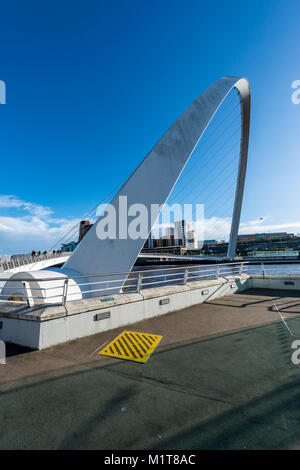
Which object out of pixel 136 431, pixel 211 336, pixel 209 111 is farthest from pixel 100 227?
pixel 209 111

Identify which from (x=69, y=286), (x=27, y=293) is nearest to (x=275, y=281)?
(x=69, y=286)

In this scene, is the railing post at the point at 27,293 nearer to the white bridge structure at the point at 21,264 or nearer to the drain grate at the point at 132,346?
the drain grate at the point at 132,346

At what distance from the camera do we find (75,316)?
15.8ft

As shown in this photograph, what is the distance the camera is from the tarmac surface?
7.04ft

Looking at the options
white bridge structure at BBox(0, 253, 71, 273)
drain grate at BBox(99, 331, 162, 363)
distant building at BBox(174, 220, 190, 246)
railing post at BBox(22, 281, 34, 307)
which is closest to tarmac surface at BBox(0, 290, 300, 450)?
drain grate at BBox(99, 331, 162, 363)

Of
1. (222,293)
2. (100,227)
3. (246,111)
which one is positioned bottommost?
(222,293)

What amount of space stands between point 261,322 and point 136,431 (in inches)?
186

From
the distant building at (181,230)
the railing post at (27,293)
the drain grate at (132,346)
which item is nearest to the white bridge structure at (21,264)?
the railing post at (27,293)

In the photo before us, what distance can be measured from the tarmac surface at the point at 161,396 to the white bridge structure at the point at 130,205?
4.05 meters

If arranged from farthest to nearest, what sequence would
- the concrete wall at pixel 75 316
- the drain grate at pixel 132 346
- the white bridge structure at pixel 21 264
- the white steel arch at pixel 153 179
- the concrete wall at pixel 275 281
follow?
the white bridge structure at pixel 21 264 < the white steel arch at pixel 153 179 < the concrete wall at pixel 275 281 < the concrete wall at pixel 75 316 < the drain grate at pixel 132 346

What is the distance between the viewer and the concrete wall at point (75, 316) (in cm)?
440

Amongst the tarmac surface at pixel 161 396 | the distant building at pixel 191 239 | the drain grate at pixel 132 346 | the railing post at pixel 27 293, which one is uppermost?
the distant building at pixel 191 239

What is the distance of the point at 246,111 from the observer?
2514cm
